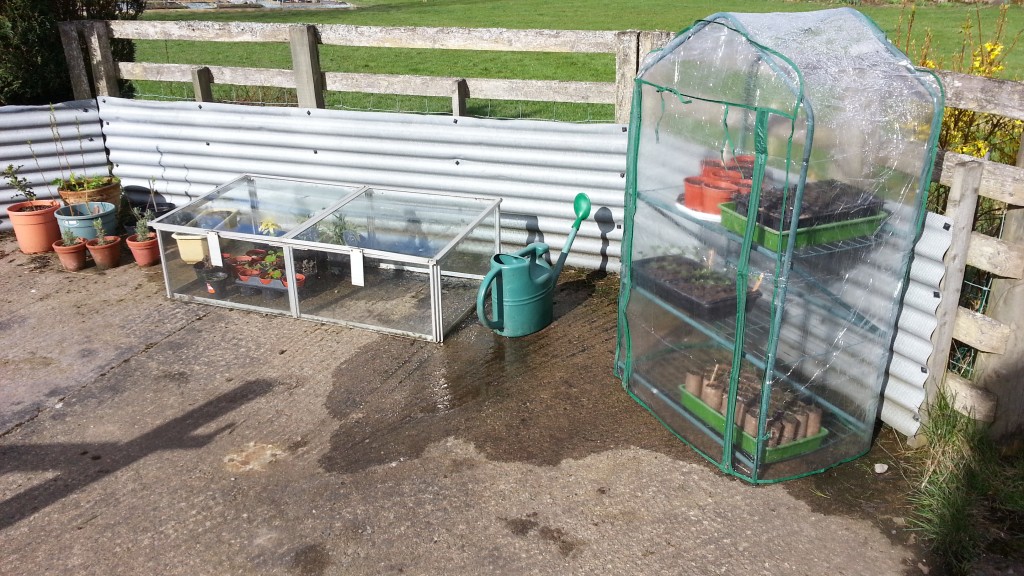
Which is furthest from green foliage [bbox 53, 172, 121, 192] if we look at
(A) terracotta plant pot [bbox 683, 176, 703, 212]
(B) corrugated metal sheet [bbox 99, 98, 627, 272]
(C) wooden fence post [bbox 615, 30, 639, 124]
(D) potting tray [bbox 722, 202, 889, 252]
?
(D) potting tray [bbox 722, 202, 889, 252]

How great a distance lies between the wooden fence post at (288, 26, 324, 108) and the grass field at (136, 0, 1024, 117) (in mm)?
2969

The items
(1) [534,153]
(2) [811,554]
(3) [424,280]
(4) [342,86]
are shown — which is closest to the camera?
(2) [811,554]

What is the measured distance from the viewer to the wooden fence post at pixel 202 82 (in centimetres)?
829

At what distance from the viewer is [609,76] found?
14.4 m

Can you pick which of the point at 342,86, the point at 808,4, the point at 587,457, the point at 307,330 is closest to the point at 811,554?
the point at 587,457

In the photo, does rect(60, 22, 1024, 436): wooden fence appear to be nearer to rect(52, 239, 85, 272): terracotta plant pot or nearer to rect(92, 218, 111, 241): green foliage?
rect(92, 218, 111, 241): green foliage

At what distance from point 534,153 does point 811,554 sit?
419 centimetres

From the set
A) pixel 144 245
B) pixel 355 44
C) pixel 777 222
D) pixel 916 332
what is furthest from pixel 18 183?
pixel 916 332

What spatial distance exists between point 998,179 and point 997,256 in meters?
0.41

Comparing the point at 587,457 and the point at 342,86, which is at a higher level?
the point at 342,86

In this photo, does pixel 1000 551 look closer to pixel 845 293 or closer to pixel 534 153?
pixel 845 293

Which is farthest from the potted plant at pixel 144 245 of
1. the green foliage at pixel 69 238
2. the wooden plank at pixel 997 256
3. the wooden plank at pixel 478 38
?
the wooden plank at pixel 997 256

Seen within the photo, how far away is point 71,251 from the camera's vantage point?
311 inches

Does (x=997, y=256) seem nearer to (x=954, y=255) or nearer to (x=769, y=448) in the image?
(x=954, y=255)
